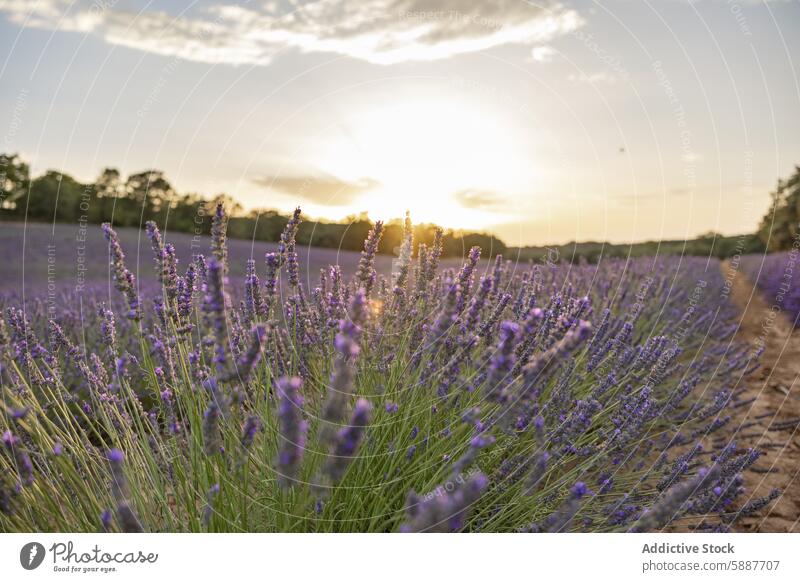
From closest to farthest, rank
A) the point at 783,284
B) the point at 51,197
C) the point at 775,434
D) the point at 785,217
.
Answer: the point at 775,434 → the point at 783,284 → the point at 51,197 → the point at 785,217

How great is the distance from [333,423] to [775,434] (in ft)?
12.2

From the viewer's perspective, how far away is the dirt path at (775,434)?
2.48 m

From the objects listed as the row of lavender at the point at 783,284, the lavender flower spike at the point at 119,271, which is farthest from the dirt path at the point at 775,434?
the lavender flower spike at the point at 119,271

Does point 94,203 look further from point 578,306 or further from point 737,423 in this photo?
point 737,423

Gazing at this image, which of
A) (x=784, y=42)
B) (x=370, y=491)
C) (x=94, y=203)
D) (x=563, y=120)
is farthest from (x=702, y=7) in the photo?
(x=94, y=203)

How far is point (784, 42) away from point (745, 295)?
9.94 meters

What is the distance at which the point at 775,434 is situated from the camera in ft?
11.2

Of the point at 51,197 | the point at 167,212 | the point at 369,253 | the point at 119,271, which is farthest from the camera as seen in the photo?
the point at 51,197

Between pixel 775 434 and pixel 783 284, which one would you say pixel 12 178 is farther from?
pixel 783 284

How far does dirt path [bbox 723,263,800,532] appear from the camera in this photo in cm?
248

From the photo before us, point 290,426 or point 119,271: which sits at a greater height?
point 119,271

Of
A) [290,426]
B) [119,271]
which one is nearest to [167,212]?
[119,271]

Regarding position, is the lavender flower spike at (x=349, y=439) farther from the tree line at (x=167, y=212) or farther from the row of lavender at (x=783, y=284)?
the row of lavender at (x=783, y=284)

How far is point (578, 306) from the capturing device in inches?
83.7
